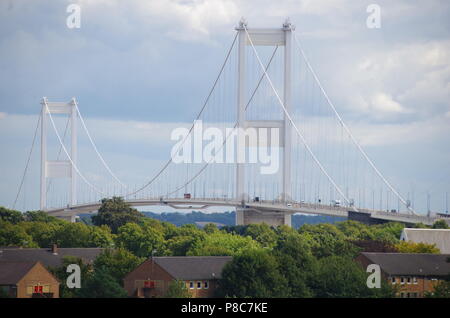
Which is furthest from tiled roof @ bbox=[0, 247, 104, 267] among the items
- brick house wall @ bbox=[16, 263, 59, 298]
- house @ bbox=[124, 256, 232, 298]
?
house @ bbox=[124, 256, 232, 298]

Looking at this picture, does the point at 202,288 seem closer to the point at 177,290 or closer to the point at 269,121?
the point at 177,290

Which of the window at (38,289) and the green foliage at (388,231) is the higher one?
the green foliage at (388,231)

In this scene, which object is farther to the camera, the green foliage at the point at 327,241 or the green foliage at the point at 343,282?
the green foliage at the point at 327,241

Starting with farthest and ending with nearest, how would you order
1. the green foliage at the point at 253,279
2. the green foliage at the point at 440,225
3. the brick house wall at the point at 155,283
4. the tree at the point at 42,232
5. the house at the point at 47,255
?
1. the tree at the point at 42,232
2. the green foliage at the point at 440,225
3. the house at the point at 47,255
4. the brick house wall at the point at 155,283
5. the green foliage at the point at 253,279

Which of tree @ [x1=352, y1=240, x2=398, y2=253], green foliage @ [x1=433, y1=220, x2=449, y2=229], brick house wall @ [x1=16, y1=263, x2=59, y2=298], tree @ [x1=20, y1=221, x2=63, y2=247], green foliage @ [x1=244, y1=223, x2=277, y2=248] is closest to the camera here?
brick house wall @ [x1=16, y1=263, x2=59, y2=298]

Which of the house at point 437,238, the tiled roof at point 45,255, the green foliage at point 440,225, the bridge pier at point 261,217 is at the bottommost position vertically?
the tiled roof at point 45,255

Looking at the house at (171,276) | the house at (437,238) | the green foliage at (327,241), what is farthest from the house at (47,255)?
the house at (437,238)

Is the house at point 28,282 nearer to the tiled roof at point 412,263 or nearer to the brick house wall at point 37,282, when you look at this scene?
the brick house wall at point 37,282

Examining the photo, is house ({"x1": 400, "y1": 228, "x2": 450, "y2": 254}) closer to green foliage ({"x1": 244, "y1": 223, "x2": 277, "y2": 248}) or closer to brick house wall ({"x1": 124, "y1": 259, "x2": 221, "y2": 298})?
green foliage ({"x1": 244, "y1": 223, "x2": 277, "y2": 248})
